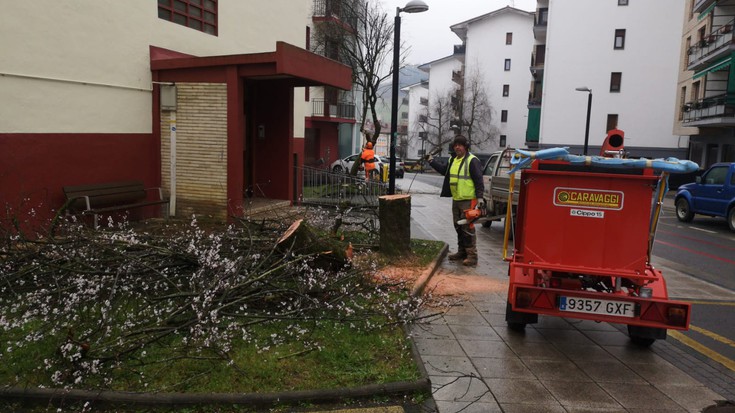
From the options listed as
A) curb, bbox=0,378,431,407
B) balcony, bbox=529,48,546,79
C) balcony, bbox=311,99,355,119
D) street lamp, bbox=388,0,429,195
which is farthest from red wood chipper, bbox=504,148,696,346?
balcony, bbox=529,48,546,79

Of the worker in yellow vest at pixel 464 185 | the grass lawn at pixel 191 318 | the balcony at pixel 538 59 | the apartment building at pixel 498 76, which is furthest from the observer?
the apartment building at pixel 498 76

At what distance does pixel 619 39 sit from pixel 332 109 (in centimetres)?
2213

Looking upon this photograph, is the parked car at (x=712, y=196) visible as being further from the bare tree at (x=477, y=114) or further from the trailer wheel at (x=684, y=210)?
the bare tree at (x=477, y=114)

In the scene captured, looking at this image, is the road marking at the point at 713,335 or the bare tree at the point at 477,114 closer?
the road marking at the point at 713,335

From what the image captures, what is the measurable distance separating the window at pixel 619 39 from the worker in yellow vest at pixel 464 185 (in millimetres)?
36379

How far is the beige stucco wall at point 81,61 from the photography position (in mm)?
7762

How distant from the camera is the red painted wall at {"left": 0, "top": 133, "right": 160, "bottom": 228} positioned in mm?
7793

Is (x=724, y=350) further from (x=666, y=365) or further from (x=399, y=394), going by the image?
(x=399, y=394)

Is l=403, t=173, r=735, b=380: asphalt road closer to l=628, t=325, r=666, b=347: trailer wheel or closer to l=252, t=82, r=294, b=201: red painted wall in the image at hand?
l=628, t=325, r=666, b=347: trailer wheel

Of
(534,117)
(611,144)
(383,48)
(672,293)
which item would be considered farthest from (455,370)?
(534,117)

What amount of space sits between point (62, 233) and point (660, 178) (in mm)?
6796

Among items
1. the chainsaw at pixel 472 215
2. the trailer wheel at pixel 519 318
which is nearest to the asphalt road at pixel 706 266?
the trailer wheel at pixel 519 318

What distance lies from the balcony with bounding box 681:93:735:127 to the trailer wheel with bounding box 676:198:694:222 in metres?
10.6

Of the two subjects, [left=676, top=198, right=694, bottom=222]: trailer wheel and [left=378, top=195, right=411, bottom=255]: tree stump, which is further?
[left=676, top=198, right=694, bottom=222]: trailer wheel
